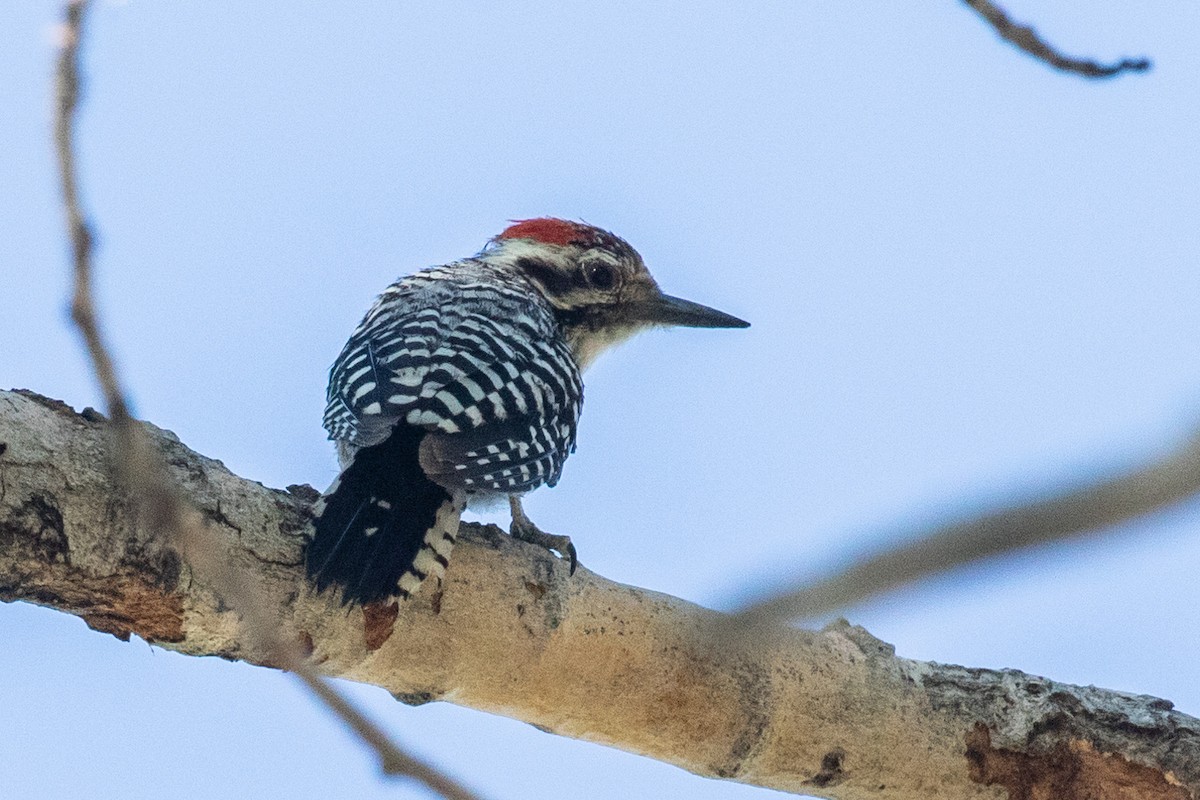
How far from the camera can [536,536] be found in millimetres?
4098

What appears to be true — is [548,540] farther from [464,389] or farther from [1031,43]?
[1031,43]

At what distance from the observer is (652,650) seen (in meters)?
3.37

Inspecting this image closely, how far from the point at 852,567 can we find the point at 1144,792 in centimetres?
291

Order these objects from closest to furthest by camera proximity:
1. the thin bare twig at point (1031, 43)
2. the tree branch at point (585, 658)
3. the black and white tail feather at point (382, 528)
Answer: the thin bare twig at point (1031, 43) < the tree branch at point (585, 658) < the black and white tail feather at point (382, 528)

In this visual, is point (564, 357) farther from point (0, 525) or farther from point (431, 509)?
point (0, 525)

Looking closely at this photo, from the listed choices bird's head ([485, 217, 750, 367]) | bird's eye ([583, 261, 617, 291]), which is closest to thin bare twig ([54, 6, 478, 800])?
bird's head ([485, 217, 750, 367])

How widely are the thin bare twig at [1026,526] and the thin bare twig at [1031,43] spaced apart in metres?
1.19

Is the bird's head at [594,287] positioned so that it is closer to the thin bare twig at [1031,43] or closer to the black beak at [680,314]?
the black beak at [680,314]

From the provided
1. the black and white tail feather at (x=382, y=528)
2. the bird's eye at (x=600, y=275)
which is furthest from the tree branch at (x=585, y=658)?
the bird's eye at (x=600, y=275)

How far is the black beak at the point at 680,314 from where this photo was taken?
5871 millimetres

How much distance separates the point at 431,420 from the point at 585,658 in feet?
2.48

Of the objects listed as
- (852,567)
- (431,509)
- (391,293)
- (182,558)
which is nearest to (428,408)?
(431,509)

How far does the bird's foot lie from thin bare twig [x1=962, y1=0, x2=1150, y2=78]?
5.61 feet

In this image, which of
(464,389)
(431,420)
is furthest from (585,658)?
(464,389)
